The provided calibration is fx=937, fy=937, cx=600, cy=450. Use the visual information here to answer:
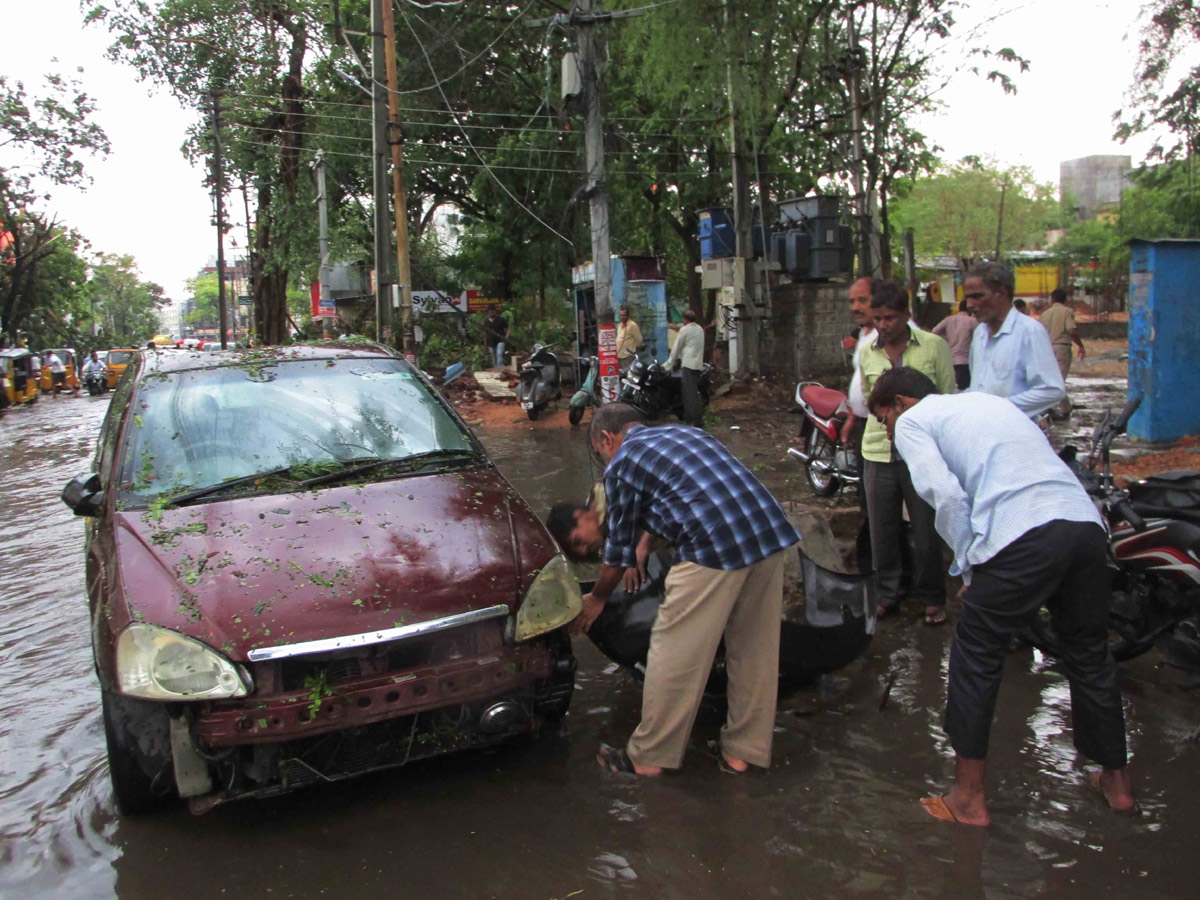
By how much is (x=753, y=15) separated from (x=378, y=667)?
30.8 feet

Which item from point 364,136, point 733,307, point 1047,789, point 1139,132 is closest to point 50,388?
point 364,136

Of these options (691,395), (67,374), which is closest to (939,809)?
(691,395)

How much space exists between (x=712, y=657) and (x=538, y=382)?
40.1 feet

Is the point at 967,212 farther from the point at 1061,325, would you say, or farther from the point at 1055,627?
the point at 1055,627

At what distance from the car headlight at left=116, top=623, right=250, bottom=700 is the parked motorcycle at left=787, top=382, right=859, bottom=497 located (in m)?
5.48

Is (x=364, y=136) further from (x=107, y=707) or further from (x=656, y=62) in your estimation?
(x=107, y=707)

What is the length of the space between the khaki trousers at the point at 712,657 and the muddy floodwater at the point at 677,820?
0.53ft

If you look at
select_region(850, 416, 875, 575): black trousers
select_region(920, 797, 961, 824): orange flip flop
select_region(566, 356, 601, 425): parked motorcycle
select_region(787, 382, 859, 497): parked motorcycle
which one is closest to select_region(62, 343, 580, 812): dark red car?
select_region(920, 797, 961, 824): orange flip flop

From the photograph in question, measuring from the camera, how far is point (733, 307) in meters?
16.3

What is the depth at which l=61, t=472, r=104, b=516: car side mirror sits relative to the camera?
3797 mm

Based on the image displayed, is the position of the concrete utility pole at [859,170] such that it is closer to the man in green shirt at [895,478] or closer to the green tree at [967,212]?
the man in green shirt at [895,478]

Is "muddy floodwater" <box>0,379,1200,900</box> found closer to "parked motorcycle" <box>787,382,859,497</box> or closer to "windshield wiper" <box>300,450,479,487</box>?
"windshield wiper" <box>300,450,479,487</box>

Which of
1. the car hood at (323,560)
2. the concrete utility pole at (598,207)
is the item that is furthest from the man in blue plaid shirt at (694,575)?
the concrete utility pole at (598,207)

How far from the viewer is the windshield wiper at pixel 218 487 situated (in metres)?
3.64
